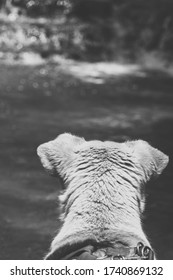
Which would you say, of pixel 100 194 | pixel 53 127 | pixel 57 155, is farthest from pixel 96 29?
pixel 100 194

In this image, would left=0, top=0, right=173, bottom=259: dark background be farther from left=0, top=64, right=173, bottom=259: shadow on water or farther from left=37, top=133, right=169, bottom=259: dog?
left=37, top=133, right=169, bottom=259: dog

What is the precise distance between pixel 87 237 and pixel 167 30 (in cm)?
1579

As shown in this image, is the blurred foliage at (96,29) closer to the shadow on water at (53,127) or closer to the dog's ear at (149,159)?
the shadow on water at (53,127)

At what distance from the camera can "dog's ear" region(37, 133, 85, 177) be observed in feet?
14.3

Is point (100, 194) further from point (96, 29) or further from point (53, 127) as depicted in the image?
point (96, 29)

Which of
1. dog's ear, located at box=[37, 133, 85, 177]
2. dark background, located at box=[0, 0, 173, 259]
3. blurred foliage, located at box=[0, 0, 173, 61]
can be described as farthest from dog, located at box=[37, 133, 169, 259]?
blurred foliage, located at box=[0, 0, 173, 61]

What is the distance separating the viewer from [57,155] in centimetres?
439

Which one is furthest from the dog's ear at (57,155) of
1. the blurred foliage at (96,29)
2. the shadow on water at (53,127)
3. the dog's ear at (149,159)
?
the blurred foliage at (96,29)

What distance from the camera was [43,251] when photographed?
25.7ft

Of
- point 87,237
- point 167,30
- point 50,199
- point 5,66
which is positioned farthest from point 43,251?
point 167,30

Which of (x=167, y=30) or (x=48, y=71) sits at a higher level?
(x=167, y=30)

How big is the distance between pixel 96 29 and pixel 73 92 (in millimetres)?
5157

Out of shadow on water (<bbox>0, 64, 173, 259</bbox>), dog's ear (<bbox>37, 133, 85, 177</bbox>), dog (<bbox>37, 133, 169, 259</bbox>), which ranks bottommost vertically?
dog (<bbox>37, 133, 169, 259</bbox>)

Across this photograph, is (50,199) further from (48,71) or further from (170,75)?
(170,75)
